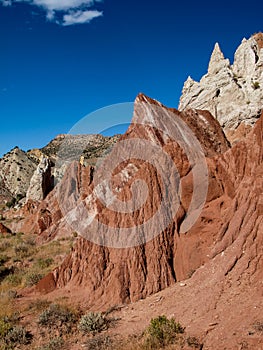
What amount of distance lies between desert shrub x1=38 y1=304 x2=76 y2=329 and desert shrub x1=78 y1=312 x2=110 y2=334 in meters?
0.58

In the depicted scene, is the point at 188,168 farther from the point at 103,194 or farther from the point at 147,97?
the point at 147,97

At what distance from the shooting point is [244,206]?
34.3 feet

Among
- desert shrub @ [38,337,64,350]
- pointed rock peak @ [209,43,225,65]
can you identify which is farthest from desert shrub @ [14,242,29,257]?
pointed rock peak @ [209,43,225,65]

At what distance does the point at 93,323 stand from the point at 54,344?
49.1 inches

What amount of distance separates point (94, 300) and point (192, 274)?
3675mm

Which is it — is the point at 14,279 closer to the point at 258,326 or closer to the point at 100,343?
the point at 100,343

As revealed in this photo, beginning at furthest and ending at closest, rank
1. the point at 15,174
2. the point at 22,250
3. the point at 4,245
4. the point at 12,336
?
the point at 15,174 < the point at 4,245 < the point at 22,250 < the point at 12,336

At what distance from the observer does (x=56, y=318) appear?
10.7 metres

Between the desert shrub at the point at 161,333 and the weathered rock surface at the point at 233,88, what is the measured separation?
31714 millimetres

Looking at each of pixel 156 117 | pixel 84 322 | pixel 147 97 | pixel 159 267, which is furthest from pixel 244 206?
pixel 147 97

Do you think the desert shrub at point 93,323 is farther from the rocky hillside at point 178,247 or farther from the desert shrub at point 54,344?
the desert shrub at point 54,344

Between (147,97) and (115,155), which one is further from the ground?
(147,97)

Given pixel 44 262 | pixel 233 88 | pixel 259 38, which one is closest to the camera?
pixel 44 262

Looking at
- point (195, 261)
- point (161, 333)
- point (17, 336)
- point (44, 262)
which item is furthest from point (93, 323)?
point (44, 262)
